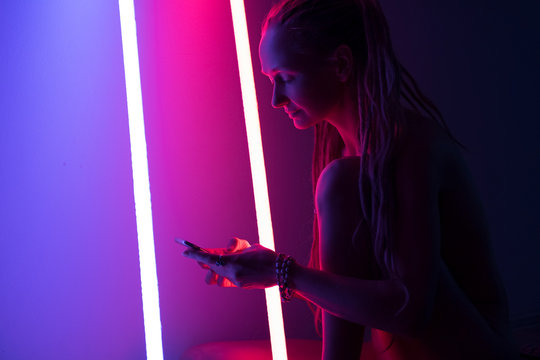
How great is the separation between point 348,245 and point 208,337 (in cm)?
80

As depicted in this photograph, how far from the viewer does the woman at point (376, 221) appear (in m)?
0.76

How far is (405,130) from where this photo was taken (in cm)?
83

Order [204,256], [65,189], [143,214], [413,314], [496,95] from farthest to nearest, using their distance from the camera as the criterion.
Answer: [496,95] < [65,189] < [143,214] < [204,256] < [413,314]

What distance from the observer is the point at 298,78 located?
90cm

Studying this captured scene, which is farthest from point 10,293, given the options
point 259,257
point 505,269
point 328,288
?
point 505,269

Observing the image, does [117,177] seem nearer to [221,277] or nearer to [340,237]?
[221,277]

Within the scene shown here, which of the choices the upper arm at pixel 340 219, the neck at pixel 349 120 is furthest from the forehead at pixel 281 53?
the upper arm at pixel 340 219

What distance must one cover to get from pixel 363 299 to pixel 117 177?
888 millimetres

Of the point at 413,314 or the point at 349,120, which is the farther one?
the point at 349,120

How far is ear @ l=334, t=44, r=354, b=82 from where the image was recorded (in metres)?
0.88

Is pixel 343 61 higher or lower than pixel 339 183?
higher

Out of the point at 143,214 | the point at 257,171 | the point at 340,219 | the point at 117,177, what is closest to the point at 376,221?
the point at 340,219

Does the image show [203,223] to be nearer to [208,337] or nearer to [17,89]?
[208,337]

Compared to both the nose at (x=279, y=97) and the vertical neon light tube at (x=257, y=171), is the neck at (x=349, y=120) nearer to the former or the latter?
the nose at (x=279, y=97)
